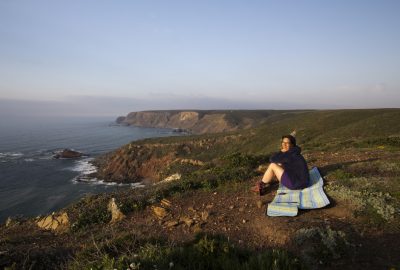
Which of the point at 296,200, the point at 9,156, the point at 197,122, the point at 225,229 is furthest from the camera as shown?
the point at 197,122

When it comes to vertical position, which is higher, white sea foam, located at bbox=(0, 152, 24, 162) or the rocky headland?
the rocky headland

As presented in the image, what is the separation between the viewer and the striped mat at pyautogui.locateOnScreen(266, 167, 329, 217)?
8.27 metres

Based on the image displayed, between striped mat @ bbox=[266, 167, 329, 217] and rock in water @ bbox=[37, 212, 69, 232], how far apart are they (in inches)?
312

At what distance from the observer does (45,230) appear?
1177cm

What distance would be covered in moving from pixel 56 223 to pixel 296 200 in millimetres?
9534

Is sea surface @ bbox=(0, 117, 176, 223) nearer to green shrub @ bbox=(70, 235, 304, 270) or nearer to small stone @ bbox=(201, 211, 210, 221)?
small stone @ bbox=(201, 211, 210, 221)

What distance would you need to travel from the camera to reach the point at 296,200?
8.87m

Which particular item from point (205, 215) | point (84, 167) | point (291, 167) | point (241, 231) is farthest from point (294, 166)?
point (84, 167)

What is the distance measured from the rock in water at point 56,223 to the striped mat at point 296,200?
7920 millimetres

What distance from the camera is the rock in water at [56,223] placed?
11.6m

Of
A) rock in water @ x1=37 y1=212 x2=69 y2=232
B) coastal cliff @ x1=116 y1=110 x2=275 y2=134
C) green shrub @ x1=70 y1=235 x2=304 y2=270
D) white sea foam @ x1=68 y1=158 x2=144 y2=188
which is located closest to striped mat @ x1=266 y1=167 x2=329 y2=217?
green shrub @ x1=70 y1=235 x2=304 y2=270

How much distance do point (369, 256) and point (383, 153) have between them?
38.2ft

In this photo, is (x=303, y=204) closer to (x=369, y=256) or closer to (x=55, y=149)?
(x=369, y=256)

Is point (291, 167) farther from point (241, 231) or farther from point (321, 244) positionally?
point (321, 244)
